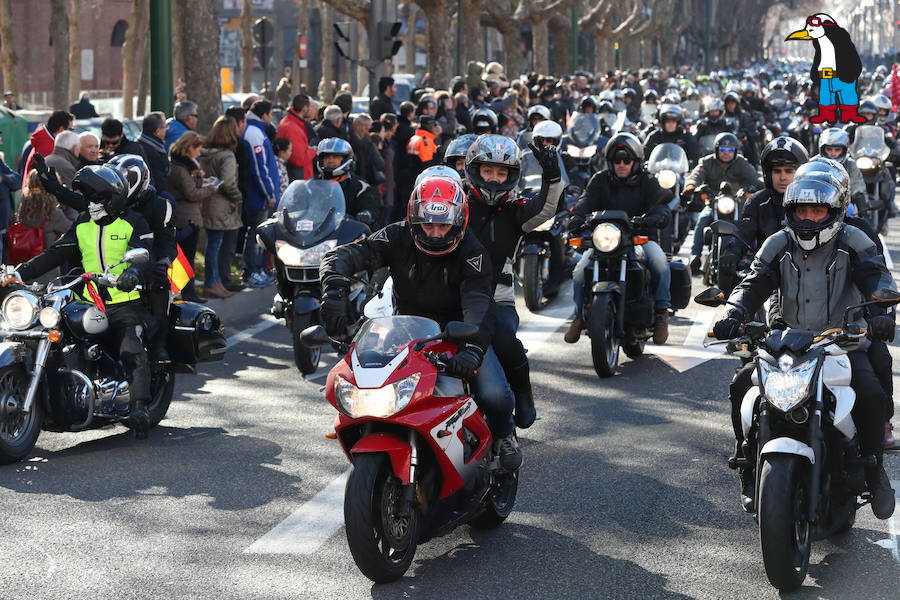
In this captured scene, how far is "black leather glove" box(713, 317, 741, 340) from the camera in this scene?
20.9ft

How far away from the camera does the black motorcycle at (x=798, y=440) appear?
586 centimetres

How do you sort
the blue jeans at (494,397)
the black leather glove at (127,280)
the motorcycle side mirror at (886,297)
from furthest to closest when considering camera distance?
the black leather glove at (127,280) → the blue jeans at (494,397) → the motorcycle side mirror at (886,297)

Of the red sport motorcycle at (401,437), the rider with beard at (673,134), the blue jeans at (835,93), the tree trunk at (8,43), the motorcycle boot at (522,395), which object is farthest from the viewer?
the tree trunk at (8,43)

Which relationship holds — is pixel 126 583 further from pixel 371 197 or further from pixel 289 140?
pixel 289 140

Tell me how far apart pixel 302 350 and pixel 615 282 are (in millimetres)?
2204

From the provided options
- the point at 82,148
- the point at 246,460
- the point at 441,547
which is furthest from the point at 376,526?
the point at 82,148

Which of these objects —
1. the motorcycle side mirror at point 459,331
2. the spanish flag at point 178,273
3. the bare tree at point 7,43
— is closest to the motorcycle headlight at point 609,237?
the spanish flag at point 178,273

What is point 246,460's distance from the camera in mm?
8445

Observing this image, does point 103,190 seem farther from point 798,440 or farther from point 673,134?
point 673,134

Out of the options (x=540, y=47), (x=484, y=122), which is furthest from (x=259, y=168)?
(x=540, y=47)

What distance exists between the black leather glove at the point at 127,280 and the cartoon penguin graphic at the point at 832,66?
19.2 ft

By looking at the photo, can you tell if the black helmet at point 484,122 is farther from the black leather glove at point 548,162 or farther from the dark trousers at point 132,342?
the black leather glove at point 548,162

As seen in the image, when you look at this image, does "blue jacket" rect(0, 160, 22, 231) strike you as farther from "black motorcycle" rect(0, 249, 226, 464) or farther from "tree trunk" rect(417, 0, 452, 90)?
"tree trunk" rect(417, 0, 452, 90)

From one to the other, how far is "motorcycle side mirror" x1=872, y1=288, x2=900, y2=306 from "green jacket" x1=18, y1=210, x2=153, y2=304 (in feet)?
13.8
